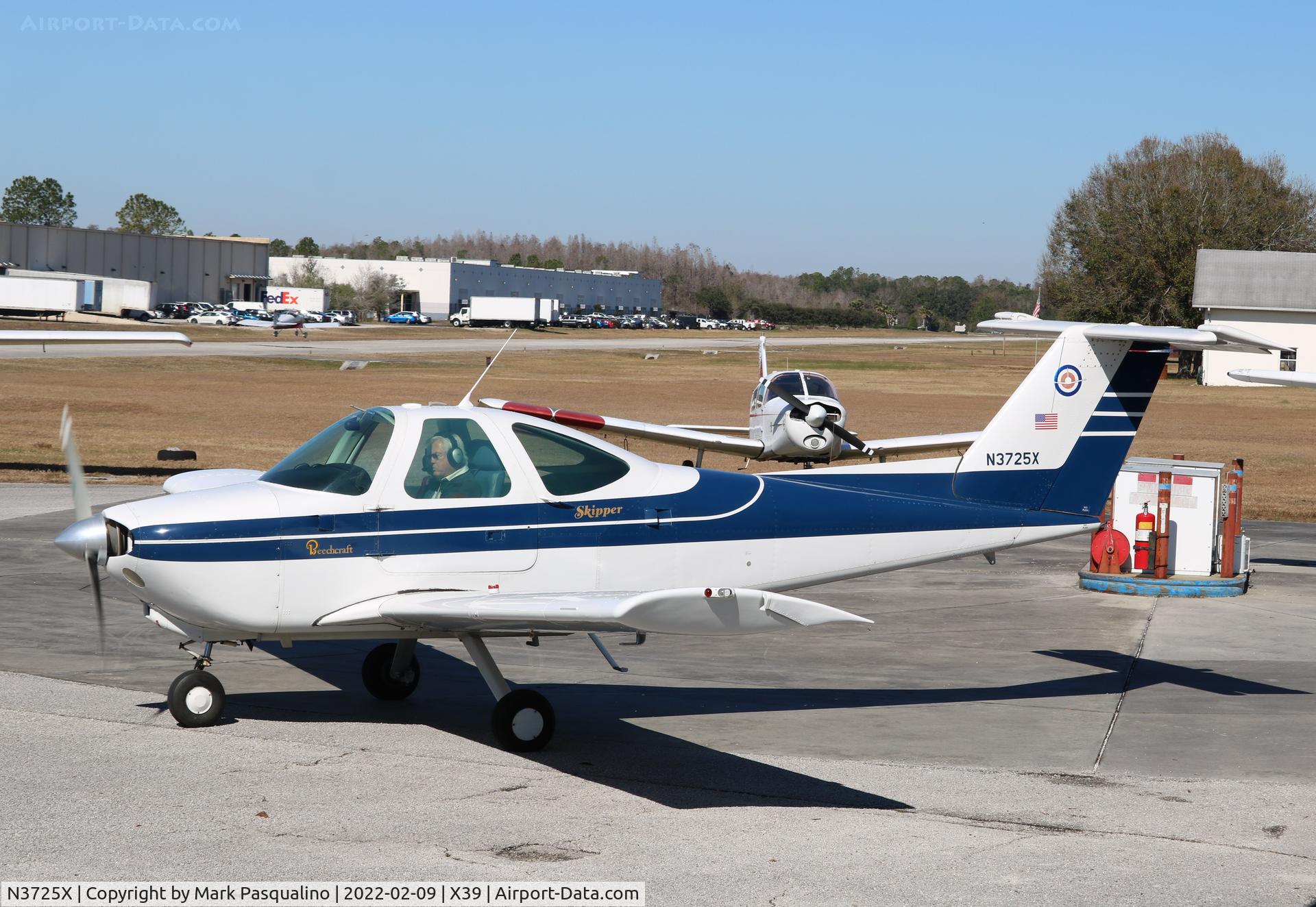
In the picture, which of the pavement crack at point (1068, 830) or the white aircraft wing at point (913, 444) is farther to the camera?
the white aircraft wing at point (913, 444)

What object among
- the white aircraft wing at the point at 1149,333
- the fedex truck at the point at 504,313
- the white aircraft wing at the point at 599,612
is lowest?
the white aircraft wing at the point at 599,612

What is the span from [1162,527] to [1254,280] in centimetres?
5569

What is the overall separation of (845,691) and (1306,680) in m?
3.75

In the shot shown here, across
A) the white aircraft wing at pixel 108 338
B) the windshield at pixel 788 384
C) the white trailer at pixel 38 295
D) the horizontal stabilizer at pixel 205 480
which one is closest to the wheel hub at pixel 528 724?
the horizontal stabilizer at pixel 205 480

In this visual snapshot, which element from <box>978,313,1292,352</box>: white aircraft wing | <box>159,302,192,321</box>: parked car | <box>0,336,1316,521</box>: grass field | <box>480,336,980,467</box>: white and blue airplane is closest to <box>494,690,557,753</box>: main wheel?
<box>978,313,1292,352</box>: white aircraft wing

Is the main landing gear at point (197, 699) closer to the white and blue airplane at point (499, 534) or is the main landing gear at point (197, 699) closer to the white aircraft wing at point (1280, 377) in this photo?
the white and blue airplane at point (499, 534)

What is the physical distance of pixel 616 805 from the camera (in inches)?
277

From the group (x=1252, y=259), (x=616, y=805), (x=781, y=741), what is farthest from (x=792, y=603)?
(x=1252, y=259)

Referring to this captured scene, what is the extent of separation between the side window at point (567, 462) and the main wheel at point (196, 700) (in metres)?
2.47

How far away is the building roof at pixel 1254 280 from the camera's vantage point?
63.1 metres

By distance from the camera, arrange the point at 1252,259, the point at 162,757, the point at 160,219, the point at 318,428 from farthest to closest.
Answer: the point at 160,219, the point at 1252,259, the point at 318,428, the point at 162,757

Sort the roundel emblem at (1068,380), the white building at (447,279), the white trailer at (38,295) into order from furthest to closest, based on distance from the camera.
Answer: the white building at (447,279)
the white trailer at (38,295)
the roundel emblem at (1068,380)

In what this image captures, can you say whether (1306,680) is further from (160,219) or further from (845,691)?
(160,219)

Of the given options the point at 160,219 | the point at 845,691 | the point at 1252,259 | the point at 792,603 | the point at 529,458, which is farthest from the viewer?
the point at 160,219
